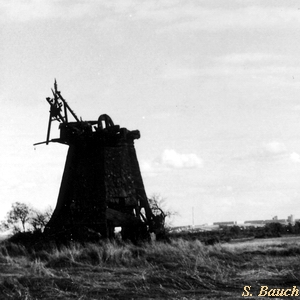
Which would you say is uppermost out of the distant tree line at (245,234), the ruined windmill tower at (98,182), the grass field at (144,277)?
the ruined windmill tower at (98,182)

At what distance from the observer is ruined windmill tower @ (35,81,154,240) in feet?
63.9

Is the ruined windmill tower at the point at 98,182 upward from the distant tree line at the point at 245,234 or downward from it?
upward

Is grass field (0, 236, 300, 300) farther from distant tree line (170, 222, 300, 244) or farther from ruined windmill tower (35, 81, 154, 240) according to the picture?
distant tree line (170, 222, 300, 244)

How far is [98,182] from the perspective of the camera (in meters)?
20.0

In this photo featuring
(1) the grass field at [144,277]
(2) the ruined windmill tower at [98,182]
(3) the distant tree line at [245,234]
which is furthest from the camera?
(3) the distant tree line at [245,234]

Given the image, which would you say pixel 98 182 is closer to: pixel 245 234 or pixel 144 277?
pixel 144 277

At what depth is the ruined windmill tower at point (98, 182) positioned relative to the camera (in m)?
19.5

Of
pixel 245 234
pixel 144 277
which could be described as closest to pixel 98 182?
pixel 144 277

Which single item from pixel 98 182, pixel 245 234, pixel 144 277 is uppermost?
pixel 98 182

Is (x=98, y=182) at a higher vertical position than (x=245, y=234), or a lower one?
higher

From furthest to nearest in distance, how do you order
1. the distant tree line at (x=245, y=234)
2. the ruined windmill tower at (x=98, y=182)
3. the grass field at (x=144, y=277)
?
the distant tree line at (x=245, y=234) < the ruined windmill tower at (x=98, y=182) < the grass field at (x=144, y=277)

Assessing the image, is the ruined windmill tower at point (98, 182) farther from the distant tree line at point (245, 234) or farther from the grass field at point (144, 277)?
the distant tree line at point (245, 234)

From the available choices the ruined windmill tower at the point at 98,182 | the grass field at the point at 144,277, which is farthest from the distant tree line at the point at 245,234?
the grass field at the point at 144,277

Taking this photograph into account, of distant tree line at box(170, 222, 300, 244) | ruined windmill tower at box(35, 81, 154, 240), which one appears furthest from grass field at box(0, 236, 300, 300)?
distant tree line at box(170, 222, 300, 244)
